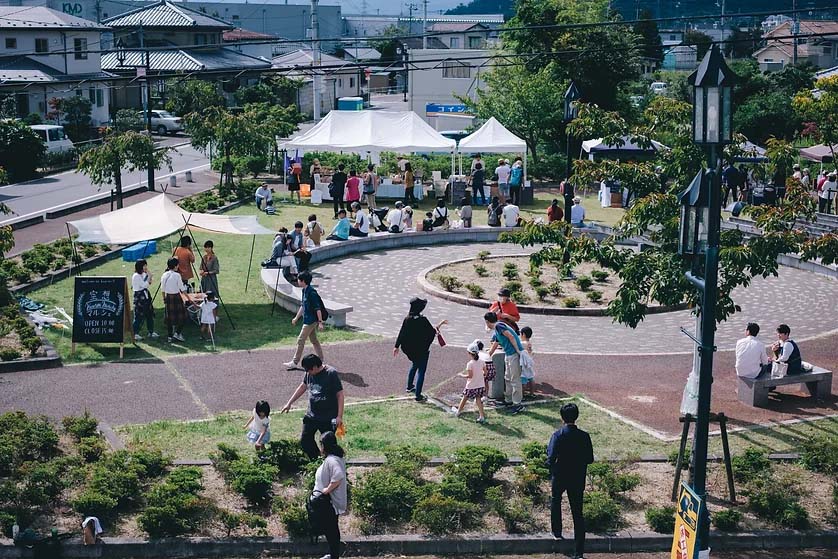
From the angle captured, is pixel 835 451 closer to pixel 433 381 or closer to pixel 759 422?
A: pixel 759 422

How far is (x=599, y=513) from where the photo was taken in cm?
1039

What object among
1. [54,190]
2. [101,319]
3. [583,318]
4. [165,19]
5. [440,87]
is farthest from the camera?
[165,19]

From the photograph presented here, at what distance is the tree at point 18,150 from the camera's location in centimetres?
3788

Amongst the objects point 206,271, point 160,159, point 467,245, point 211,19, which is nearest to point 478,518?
point 206,271

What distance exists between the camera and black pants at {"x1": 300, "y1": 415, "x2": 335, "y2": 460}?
11289mm

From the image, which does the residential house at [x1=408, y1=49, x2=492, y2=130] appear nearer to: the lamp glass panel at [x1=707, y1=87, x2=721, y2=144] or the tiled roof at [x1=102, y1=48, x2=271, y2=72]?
the tiled roof at [x1=102, y1=48, x2=271, y2=72]

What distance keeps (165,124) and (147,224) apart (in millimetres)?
38774

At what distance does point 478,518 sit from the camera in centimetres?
1065

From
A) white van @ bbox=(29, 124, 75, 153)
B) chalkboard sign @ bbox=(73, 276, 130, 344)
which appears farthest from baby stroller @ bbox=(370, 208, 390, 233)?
white van @ bbox=(29, 124, 75, 153)

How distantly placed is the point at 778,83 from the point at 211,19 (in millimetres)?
36494

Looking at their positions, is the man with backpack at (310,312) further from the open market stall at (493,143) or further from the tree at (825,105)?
the open market stall at (493,143)

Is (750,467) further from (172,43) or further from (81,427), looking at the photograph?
(172,43)

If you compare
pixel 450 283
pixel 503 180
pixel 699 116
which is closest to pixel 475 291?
pixel 450 283

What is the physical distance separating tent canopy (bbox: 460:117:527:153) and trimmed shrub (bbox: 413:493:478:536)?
76.1 ft
